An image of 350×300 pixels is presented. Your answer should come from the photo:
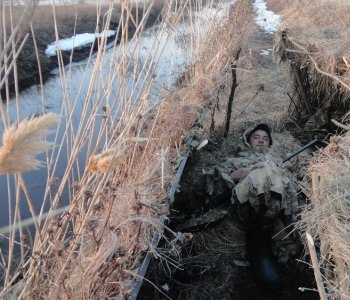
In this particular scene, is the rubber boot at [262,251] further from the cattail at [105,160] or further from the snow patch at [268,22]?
the snow patch at [268,22]

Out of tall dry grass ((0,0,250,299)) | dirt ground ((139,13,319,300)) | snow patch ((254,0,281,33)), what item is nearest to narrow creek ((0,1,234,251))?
tall dry grass ((0,0,250,299))

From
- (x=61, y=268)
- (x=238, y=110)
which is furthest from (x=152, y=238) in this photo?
(x=238, y=110)

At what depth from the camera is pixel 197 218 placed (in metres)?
3.23

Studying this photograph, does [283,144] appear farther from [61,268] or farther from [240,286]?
[61,268]

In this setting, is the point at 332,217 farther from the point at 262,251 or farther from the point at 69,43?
the point at 69,43

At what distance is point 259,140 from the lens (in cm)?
398

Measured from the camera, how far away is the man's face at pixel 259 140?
396cm

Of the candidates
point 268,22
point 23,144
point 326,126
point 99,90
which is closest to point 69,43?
point 326,126

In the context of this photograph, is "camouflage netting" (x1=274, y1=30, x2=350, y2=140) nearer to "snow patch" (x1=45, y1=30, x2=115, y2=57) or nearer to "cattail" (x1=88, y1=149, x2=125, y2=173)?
"cattail" (x1=88, y1=149, x2=125, y2=173)

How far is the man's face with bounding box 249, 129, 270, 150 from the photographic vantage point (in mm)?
3959

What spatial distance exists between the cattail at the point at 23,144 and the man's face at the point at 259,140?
324 cm

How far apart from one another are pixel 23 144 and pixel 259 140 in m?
3.36

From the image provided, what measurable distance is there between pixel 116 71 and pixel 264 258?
5.80 ft

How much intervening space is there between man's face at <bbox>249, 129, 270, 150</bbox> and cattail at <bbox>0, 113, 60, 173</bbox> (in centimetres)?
324
